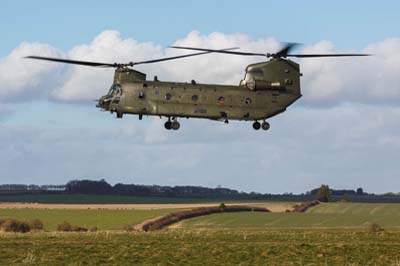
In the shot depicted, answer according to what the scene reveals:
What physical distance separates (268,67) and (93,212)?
82446 millimetres

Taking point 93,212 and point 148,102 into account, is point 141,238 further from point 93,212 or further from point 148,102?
point 93,212

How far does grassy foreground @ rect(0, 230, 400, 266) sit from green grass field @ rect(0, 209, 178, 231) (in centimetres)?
5314

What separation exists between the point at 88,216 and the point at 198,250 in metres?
84.8

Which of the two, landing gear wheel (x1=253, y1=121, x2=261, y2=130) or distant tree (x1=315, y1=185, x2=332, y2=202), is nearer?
landing gear wheel (x1=253, y1=121, x2=261, y2=130)

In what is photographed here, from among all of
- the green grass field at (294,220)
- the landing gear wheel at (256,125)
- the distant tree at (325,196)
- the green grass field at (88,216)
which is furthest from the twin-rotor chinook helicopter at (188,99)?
the distant tree at (325,196)

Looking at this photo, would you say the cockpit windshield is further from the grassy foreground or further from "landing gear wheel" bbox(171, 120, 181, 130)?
the grassy foreground

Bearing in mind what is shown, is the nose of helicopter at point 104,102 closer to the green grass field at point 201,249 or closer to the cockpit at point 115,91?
the cockpit at point 115,91

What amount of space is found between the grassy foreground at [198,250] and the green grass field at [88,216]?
53135 millimetres

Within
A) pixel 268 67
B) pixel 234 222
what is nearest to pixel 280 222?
pixel 234 222

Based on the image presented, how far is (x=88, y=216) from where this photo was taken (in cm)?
13150

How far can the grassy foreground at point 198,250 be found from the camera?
43.7 metres

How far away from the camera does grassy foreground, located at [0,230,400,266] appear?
43.7 m

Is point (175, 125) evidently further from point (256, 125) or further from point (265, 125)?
point (265, 125)

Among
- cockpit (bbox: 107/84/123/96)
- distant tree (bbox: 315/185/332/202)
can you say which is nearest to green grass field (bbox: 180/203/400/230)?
cockpit (bbox: 107/84/123/96)
